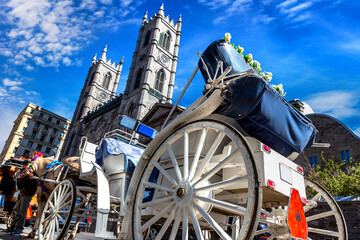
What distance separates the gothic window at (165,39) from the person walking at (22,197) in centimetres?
3688

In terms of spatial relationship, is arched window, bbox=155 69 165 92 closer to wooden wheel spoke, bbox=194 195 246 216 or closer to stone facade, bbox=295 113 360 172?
stone facade, bbox=295 113 360 172

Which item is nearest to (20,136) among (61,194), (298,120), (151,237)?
(151,237)

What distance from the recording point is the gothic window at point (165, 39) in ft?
135

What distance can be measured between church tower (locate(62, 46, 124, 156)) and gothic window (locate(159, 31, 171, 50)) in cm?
1823

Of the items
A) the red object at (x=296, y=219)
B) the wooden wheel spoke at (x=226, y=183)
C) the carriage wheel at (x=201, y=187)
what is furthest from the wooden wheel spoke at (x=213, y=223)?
the red object at (x=296, y=219)

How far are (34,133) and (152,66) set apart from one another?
45.8 meters

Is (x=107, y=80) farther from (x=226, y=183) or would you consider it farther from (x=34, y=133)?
(x=226, y=183)

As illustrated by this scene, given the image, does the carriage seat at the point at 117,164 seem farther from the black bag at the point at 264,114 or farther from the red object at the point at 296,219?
the red object at the point at 296,219

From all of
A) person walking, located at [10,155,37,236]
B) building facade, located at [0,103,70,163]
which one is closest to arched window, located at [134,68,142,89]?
person walking, located at [10,155,37,236]

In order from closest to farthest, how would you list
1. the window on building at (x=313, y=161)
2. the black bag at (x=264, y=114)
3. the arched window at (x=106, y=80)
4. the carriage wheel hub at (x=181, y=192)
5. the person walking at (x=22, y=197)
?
the carriage wheel hub at (x=181, y=192), the black bag at (x=264, y=114), the person walking at (x=22, y=197), the window on building at (x=313, y=161), the arched window at (x=106, y=80)

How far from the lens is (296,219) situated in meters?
2.76

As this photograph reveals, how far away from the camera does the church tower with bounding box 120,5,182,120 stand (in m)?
35.5

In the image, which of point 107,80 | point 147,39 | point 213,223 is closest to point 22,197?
point 213,223

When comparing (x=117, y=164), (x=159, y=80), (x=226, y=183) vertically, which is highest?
(x=159, y=80)
